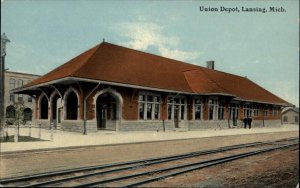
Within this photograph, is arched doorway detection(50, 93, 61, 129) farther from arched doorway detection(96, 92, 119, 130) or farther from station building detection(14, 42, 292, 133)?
arched doorway detection(96, 92, 119, 130)

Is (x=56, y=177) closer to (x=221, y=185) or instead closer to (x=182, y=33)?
(x=221, y=185)

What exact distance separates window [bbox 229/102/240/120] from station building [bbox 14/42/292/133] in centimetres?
9

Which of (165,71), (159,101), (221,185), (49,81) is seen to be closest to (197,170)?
(221,185)

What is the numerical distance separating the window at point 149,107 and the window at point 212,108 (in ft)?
18.8

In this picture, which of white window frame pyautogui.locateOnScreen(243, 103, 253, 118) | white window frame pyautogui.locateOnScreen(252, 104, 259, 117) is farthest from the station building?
white window frame pyautogui.locateOnScreen(252, 104, 259, 117)

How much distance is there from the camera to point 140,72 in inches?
890

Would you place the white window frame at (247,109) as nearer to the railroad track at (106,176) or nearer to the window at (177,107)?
the window at (177,107)

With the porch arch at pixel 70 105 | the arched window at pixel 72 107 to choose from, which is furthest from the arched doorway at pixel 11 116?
the arched window at pixel 72 107

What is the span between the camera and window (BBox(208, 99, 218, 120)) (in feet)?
91.7

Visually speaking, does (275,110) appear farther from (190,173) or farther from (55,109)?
(190,173)

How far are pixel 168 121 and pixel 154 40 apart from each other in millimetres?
15726

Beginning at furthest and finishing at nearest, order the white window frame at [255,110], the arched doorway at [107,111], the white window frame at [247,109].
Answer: the white window frame at [255,110] → the white window frame at [247,109] → the arched doorway at [107,111]

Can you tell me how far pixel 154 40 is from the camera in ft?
31.1

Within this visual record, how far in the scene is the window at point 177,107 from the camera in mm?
25297
